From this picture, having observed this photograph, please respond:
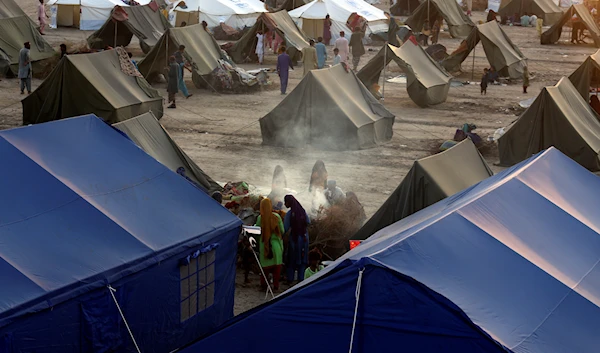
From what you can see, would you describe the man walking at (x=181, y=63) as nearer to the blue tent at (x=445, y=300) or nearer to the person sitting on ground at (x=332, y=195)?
the person sitting on ground at (x=332, y=195)

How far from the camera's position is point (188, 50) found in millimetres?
24672

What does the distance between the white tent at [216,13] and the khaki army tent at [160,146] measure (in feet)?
70.8

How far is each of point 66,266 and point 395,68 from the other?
2394 cm

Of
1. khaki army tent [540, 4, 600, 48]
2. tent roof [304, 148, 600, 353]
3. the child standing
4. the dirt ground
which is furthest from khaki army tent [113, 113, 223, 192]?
khaki army tent [540, 4, 600, 48]

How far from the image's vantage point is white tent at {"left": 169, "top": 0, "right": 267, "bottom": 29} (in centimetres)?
3547

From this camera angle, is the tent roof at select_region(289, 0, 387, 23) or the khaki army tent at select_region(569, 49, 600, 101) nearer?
the khaki army tent at select_region(569, 49, 600, 101)

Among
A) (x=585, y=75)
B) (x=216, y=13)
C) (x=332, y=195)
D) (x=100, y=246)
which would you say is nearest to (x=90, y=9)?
(x=216, y=13)

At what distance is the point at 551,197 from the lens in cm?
934

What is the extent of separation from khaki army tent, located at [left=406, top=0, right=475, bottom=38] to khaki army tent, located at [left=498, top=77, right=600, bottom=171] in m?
19.0

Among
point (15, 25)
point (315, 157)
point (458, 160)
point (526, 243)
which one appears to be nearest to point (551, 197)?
point (526, 243)

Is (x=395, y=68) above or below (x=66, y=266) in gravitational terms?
below

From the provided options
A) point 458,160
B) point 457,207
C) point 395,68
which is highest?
point 457,207

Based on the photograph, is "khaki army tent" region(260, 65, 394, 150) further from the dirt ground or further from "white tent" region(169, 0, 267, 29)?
"white tent" region(169, 0, 267, 29)

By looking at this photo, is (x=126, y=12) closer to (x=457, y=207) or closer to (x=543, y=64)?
(x=543, y=64)
